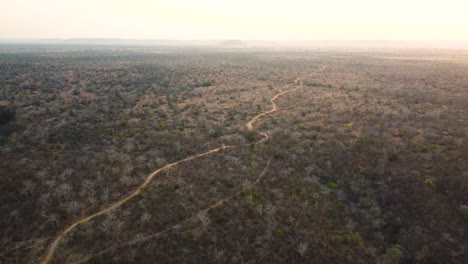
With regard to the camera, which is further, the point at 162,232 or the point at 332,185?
the point at 332,185

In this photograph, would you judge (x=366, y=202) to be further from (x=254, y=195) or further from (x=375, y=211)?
(x=254, y=195)

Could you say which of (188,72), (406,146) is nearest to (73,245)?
(406,146)

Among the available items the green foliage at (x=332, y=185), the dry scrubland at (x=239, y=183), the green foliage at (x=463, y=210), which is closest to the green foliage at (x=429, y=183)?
the dry scrubland at (x=239, y=183)

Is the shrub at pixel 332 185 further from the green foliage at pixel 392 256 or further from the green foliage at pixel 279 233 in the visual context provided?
the green foliage at pixel 279 233

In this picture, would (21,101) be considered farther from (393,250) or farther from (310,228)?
(393,250)

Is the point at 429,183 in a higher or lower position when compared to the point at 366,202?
higher

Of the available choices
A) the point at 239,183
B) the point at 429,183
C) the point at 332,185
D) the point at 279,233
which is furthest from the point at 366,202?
the point at 239,183

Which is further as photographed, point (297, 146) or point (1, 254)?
point (297, 146)

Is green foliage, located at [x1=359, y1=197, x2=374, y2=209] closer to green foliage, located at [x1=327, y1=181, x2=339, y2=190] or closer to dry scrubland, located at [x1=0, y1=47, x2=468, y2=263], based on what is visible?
dry scrubland, located at [x1=0, y1=47, x2=468, y2=263]
